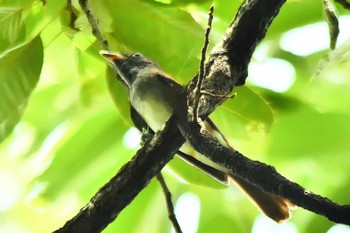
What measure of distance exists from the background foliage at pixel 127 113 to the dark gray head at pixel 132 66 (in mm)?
59

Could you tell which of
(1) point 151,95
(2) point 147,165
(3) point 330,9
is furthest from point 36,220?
(3) point 330,9

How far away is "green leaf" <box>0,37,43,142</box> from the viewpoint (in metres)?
1.07

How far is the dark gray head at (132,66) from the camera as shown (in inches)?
52.9

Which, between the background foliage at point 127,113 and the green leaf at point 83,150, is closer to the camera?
the background foliage at point 127,113

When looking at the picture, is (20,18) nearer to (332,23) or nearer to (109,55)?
(109,55)

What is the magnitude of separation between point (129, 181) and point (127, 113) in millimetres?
402

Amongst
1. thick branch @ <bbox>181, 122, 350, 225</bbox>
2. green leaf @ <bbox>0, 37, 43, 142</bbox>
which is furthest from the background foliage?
thick branch @ <bbox>181, 122, 350, 225</bbox>

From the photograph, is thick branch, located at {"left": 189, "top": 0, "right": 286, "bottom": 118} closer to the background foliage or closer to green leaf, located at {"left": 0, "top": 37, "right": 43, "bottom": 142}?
the background foliage

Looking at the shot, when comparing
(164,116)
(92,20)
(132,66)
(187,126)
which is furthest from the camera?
(132,66)

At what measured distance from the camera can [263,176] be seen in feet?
2.26

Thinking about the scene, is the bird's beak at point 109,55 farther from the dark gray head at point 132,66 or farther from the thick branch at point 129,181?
the thick branch at point 129,181

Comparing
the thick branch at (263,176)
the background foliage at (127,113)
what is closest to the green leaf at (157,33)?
the background foliage at (127,113)

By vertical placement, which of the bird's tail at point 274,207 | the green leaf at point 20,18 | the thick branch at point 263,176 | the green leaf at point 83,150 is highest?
Answer: the thick branch at point 263,176

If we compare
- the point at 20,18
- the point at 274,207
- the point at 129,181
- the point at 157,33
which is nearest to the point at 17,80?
the point at 20,18
